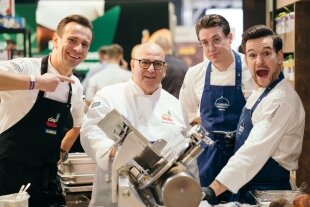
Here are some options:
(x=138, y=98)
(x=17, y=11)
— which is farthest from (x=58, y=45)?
(x=17, y=11)

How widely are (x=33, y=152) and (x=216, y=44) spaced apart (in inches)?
44.9

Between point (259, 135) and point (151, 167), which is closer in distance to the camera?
point (151, 167)

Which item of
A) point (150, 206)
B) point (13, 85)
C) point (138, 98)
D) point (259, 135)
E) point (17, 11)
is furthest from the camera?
point (17, 11)

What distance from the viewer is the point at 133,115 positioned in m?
2.39

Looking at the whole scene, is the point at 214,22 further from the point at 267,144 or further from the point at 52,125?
the point at 52,125

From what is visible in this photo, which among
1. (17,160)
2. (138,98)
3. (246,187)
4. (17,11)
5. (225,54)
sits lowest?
(246,187)

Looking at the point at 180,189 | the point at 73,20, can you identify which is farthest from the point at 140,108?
the point at 180,189

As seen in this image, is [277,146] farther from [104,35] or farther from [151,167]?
[104,35]

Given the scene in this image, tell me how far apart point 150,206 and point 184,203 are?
149 mm

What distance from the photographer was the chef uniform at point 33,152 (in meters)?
2.33

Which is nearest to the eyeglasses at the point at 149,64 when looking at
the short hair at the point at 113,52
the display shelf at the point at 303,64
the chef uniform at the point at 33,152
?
the chef uniform at the point at 33,152

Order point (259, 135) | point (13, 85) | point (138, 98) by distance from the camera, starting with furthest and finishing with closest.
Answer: point (138, 98)
point (259, 135)
point (13, 85)

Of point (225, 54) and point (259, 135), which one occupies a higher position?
point (225, 54)

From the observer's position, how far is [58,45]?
2457 millimetres
